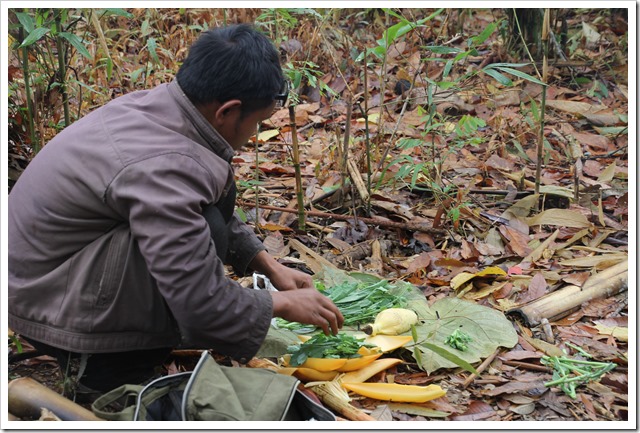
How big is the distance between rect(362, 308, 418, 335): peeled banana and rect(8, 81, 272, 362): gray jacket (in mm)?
638

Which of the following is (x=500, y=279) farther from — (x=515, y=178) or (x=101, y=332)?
(x=101, y=332)

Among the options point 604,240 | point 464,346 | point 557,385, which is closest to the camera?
point 557,385

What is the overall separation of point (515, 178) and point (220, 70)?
2.45 metres

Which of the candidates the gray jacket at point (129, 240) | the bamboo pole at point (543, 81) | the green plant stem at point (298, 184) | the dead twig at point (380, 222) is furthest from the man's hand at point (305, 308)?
the bamboo pole at point (543, 81)

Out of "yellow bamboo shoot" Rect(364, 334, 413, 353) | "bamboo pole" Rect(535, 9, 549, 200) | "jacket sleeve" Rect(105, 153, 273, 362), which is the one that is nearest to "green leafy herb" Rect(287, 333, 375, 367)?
"yellow bamboo shoot" Rect(364, 334, 413, 353)

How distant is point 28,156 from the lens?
373cm

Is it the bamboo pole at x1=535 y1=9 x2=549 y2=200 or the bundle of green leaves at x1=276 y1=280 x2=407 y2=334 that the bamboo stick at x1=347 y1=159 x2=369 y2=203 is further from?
the bamboo pole at x1=535 y1=9 x2=549 y2=200

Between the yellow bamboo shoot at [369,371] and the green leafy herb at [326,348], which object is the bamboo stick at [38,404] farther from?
the yellow bamboo shoot at [369,371]

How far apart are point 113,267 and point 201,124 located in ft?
1.63

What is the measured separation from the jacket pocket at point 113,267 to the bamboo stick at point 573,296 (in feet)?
5.14

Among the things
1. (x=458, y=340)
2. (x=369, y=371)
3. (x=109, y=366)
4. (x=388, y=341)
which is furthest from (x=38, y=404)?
(x=458, y=340)

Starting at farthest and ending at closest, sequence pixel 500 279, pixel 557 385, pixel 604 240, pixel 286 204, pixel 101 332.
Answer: pixel 286 204
pixel 604 240
pixel 500 279
pixel 557 385
pixel 101 332

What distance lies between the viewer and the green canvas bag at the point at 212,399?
2125 millimetres

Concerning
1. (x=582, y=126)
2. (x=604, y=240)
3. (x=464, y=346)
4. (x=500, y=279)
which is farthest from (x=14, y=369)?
(x=582, y=126)
